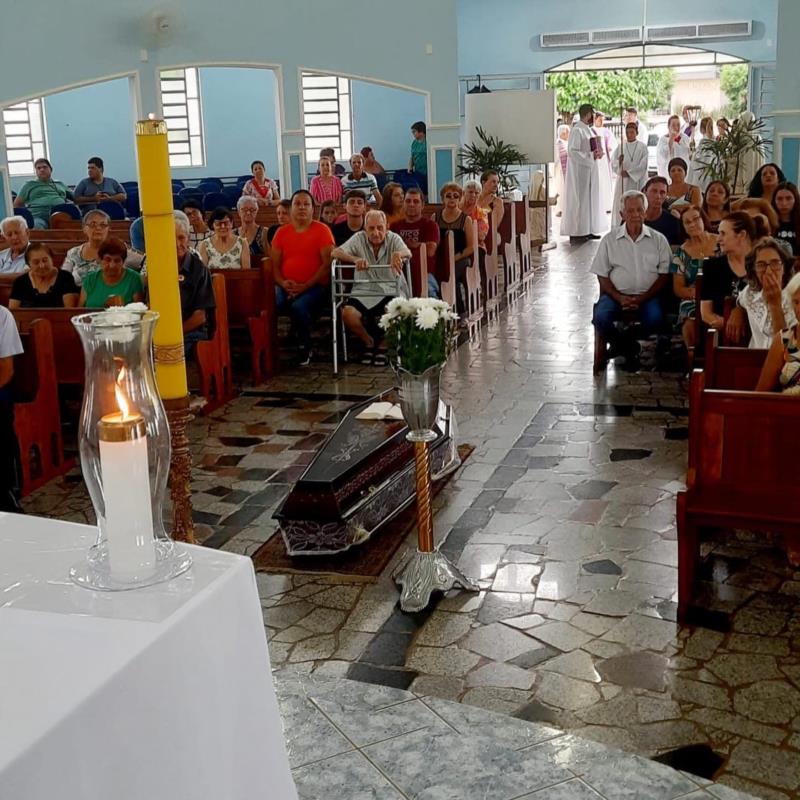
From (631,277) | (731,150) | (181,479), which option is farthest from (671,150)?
(181,479)

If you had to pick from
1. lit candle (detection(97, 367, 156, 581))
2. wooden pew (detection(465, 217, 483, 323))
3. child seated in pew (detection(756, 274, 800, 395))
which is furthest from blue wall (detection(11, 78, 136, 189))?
lit candle (detection(97, 367, 156, 581))

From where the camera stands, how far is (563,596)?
13.1ft

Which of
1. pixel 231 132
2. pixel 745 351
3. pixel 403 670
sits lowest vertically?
pixel 403 670

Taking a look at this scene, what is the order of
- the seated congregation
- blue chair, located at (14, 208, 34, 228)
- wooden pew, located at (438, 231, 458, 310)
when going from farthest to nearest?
1. blue chair, located at (14, 208, 34, 228)
2. wooden pew, located at (438, 231, 458, 310)
3. the seated congregation

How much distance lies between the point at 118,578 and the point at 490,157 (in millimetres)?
13103

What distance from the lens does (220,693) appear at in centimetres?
158

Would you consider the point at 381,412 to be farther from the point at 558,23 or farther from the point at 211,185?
the point at 558,23

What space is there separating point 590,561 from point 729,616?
25.5 inches

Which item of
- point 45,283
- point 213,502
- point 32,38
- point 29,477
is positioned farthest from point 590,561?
point 32,38

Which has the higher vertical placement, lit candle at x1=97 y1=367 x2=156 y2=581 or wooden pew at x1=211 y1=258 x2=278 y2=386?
lit candle at x1=97 y1=367 x2=156 y2=581

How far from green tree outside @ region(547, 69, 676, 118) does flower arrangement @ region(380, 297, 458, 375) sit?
1599 centimetres

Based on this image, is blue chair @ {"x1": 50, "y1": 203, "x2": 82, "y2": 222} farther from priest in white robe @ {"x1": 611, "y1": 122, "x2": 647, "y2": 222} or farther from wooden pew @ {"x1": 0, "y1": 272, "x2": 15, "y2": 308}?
priest in white robe @ {"x1": 611, "y1": 122, "x2": 647, "y2": 222}

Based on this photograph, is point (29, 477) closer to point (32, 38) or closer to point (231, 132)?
point (32, 38)

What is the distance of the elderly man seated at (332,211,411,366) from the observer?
7.88m
